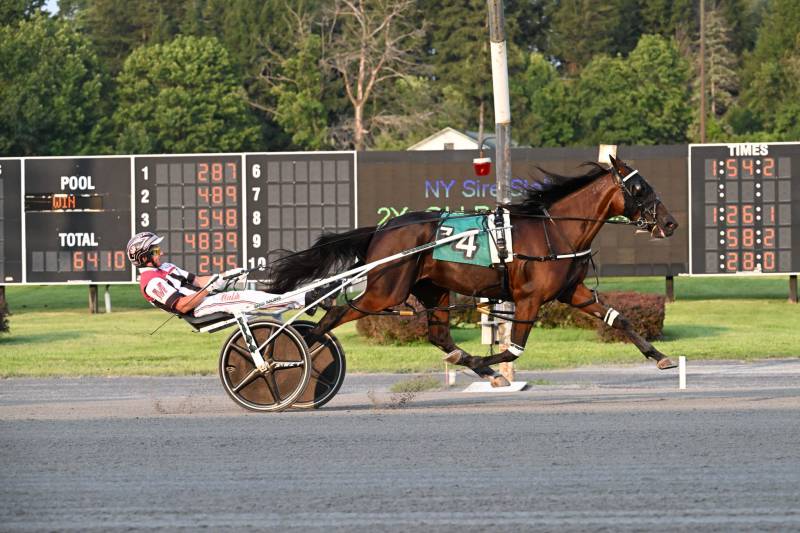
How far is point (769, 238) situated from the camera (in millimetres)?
28609

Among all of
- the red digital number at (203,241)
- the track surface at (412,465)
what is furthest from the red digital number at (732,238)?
the track surface at (412,465)

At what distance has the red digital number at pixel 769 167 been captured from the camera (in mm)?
28516

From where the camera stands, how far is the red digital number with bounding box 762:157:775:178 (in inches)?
1123

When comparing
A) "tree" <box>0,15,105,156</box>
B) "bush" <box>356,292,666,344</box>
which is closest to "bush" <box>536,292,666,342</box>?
"bush" <box>356,292,666,344</box>

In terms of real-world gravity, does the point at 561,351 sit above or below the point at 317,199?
below

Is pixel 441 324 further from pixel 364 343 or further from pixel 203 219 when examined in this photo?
pixel 203 219

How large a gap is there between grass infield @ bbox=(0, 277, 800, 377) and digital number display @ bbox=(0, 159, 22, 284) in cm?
119

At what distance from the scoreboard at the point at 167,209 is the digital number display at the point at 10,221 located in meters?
0.02

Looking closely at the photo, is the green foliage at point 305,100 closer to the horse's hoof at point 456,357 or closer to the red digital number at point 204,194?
the red digital number at point 204,194

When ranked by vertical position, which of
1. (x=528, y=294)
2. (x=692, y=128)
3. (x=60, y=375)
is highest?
(x=692, y=128)

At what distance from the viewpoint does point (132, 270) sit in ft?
97.8

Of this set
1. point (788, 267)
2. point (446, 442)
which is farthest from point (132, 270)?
point (446, 442)

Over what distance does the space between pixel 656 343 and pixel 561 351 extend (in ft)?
7.44

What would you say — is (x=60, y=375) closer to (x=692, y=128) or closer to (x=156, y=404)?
(x=156, y=404)
